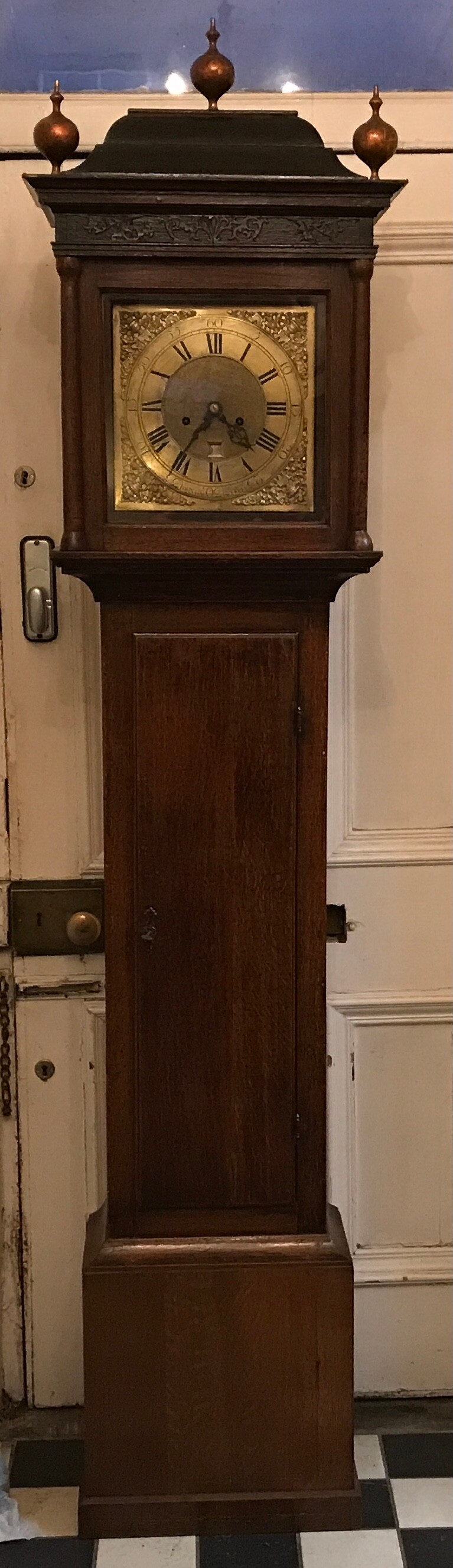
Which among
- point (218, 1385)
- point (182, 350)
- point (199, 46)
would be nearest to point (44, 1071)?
point (218, 1385)

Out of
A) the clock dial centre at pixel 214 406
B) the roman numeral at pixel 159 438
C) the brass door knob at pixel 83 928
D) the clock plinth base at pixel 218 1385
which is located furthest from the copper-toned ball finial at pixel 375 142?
the clock plinth base at pixel 218 1385

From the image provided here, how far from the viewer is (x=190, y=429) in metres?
1.62

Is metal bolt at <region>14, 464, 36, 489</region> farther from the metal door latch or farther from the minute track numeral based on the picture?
the minute track numeral

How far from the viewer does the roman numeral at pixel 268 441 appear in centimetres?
162

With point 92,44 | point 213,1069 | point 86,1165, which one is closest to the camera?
point 213,1069

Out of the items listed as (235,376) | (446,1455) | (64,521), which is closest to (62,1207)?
(446,1455)

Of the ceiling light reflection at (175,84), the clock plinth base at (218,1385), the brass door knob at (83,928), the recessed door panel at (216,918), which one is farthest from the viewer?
the brass door knob at (83,928)

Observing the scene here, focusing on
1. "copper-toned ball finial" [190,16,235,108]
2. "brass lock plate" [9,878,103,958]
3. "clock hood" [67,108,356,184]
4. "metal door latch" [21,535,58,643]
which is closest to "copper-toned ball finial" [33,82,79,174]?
"clock hood" [67,108,356,184]

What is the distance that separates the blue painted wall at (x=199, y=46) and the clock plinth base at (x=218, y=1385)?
174cm

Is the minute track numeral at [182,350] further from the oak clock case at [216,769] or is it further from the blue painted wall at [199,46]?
the blue painted wall at [199,46]

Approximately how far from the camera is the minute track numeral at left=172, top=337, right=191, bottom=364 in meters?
1.61

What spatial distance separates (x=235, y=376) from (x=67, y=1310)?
1.54m

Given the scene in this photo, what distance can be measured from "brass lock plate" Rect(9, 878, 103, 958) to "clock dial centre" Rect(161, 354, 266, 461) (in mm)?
763

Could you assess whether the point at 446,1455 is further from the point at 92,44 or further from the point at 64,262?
the point at 92,44
